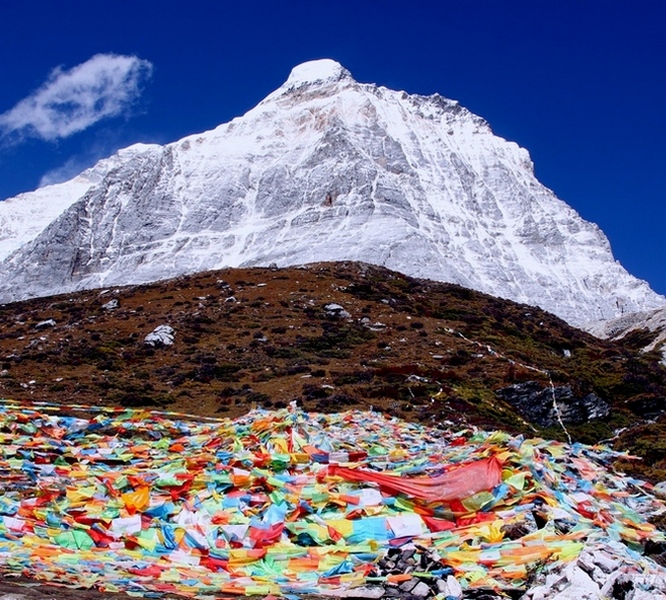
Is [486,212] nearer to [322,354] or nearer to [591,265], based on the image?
[591,265]

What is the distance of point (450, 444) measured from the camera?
1619cm

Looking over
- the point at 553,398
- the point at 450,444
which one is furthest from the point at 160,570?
the point at 553,398

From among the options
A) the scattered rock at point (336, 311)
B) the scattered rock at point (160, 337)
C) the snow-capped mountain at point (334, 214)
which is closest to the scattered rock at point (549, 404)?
the scattered rock at point (336, 311)

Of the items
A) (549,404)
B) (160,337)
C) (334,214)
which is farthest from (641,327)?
(334,214)

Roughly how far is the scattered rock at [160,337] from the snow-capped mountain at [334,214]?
243 ft

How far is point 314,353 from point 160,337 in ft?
26.6

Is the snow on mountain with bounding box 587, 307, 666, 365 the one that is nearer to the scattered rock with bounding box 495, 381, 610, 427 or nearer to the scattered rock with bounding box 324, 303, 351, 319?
the scattered rock with bounding box 495, 381, 610, 427

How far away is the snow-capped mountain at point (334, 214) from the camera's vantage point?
12988cm

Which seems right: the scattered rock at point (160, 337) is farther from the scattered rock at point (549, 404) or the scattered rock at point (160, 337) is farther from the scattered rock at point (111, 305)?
the scattered rock at point (549, 404)

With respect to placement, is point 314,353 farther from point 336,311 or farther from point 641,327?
point 641,327

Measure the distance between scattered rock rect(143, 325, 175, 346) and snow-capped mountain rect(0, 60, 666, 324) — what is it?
243 ft

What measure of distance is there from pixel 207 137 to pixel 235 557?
18286 centimetres

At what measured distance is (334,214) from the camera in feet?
433

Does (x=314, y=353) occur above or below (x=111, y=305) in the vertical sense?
below
